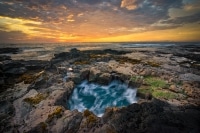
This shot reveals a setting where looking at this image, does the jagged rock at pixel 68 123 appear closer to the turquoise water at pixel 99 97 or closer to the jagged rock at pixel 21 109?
the jagged rock at pixel 21 109

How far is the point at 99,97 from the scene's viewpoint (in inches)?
472

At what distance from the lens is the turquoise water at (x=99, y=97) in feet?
34.2

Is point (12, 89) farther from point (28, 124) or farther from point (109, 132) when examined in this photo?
point (109, 132)

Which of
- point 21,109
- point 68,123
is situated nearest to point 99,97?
point 68,123

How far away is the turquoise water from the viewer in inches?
410

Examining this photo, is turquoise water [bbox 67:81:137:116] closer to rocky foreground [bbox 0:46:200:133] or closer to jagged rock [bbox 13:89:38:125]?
rocky foreground [bbox 0:46:200:133]

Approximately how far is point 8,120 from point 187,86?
464 inches

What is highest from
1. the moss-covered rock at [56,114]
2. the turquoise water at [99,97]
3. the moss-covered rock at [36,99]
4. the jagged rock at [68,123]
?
the moss-covered rock at [36,99]

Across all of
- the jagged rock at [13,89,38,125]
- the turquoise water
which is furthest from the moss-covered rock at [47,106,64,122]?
the turquoise water

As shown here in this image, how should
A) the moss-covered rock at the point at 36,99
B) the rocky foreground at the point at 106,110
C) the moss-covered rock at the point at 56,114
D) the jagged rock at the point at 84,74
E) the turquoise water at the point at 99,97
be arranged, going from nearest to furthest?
the rocky foreground at the point at 106,110, the moss-covered rock at the point at 56,114, the moss-covered rock at the point at 36,99, the turquoise water at the point at 99,97, the jagged rock at the point at 84,74

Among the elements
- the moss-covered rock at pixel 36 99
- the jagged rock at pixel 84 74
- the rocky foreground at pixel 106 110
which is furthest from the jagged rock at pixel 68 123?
the jagged rock at pixel 84 74

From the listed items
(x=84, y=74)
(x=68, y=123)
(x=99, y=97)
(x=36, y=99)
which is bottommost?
(x=99, y=97)

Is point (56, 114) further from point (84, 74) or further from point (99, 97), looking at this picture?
point (84, 74)

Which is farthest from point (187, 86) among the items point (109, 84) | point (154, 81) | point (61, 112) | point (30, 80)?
point (30, 80)
